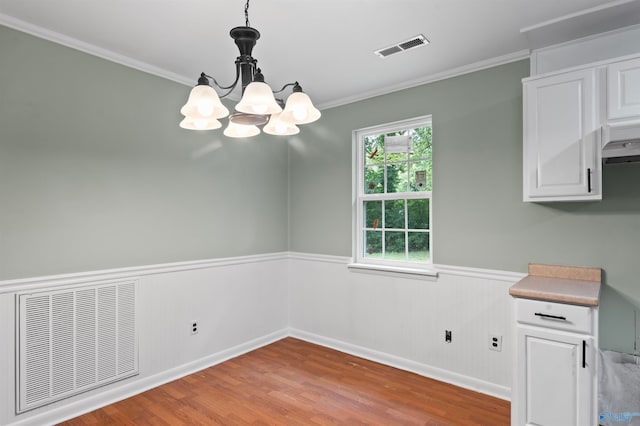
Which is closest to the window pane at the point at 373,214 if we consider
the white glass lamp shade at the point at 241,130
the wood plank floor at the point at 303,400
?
the wood plank floor at the point at 303,400

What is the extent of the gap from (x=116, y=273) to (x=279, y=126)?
1824 mm

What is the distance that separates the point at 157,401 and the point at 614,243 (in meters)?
3.38

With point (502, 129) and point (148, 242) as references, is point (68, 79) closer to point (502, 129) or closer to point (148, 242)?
point (148, 242)

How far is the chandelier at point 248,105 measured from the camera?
1506 mm

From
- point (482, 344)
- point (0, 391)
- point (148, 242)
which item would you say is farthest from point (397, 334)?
point (0, 391)

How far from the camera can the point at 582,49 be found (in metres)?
2.41

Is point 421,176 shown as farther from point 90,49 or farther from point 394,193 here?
point 90,49

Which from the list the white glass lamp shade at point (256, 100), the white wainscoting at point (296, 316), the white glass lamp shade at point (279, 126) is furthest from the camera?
the white wainscoting at point (296, 316)

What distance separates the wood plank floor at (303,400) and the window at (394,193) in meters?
1.06

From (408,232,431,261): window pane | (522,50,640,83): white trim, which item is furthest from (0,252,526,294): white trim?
(522,50,640,83): white trim

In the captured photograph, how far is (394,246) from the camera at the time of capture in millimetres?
3523

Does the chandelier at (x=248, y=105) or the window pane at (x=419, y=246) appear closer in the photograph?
the chandelier at (x=248, y=105)

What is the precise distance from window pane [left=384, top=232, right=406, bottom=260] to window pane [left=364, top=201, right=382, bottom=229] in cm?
16

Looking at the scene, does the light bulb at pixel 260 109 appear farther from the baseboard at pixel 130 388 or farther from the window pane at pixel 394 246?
the baseboard at pixel 130 388
